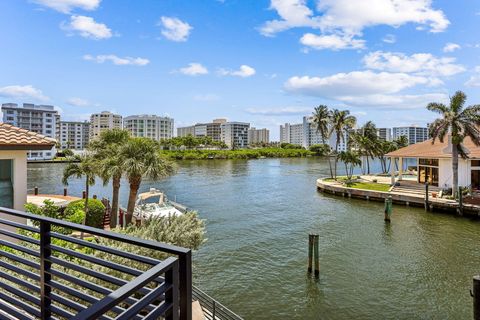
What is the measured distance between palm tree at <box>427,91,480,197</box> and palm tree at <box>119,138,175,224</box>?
80.9 feet

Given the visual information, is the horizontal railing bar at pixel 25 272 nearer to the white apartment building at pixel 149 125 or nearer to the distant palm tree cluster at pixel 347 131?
the distant palm tree cluster at pixel 347 131

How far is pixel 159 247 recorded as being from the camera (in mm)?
2072

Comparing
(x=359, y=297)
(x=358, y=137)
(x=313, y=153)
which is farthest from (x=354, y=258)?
(x=313, y=153)

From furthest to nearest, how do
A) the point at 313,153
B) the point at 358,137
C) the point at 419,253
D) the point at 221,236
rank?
1. the point at 313,153
2. the point at 358,137
3. the point at 221,236
4. the point at 419,253

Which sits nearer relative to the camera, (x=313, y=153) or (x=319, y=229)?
(x=319, y=229)

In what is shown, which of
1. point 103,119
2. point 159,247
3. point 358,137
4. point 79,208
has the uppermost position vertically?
point 103,119

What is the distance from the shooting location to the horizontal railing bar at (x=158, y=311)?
190cm

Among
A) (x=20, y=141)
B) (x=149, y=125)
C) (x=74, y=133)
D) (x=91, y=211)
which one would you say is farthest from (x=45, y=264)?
(x=149, y=125)

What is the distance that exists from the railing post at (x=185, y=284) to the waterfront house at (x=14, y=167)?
7.15 meters

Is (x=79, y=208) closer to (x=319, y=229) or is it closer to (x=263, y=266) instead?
(x=263, y=266)

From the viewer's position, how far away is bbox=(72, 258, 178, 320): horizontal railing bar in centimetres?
146

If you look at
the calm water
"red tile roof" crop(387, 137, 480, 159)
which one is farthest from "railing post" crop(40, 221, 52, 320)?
"red tile roof" crop(387, 137, 480, 159)

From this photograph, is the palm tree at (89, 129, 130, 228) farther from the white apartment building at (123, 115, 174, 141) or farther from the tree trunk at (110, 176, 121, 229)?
the white apartment building at (123, 115, 174, 141)

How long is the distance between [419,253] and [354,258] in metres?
3.87
